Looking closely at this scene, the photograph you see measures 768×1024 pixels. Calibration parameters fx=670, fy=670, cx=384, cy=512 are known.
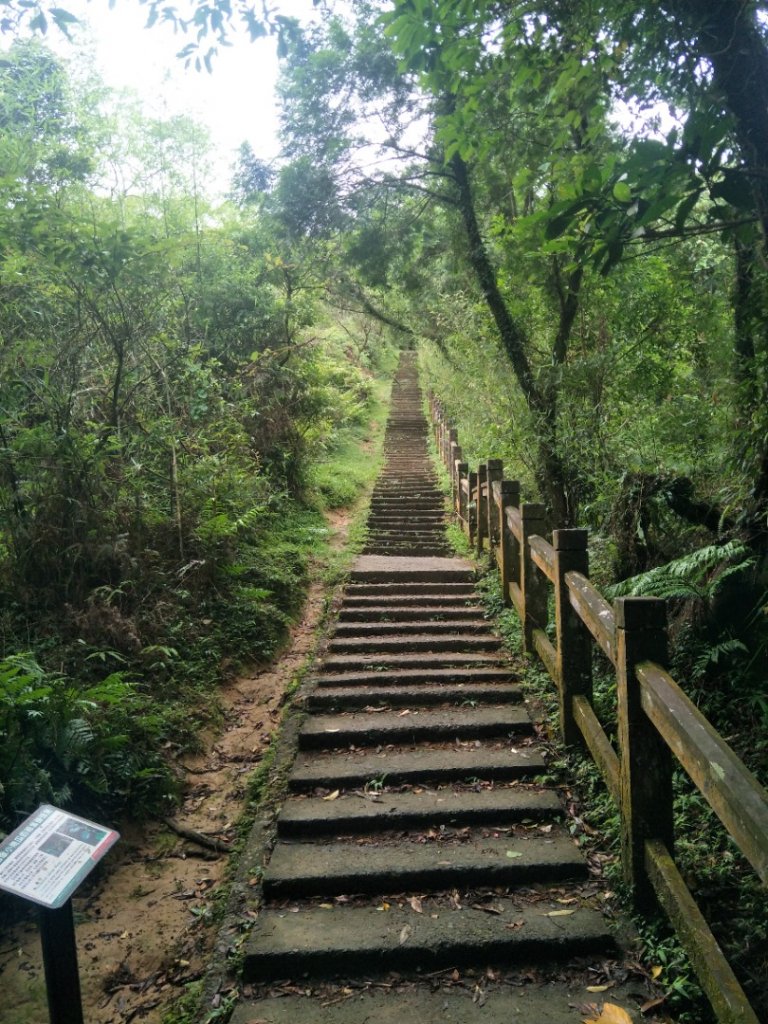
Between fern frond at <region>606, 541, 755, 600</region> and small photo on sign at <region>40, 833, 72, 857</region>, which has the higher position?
fern frond at <region>606, 541, 755, 600</region>

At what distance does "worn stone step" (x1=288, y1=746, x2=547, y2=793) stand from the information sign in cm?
242

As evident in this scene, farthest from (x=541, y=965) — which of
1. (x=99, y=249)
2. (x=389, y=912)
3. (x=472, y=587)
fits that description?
(x=99, y=249)

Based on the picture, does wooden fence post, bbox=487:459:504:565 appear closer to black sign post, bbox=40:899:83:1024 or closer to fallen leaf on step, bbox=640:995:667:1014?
fallen leaf on step, bbox=640:995:667:1014

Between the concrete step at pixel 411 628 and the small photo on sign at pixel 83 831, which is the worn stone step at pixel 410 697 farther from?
the small photo on sign at pixel 83 831

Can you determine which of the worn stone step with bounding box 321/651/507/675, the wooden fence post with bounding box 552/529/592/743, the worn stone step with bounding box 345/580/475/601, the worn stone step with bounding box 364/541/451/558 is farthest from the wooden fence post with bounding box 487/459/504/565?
the wooden fence post with bounding box 552/529/592/743

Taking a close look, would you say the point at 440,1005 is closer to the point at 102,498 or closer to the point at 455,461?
the point at 102,498

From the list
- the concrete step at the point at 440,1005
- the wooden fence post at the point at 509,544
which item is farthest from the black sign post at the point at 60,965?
the wooden fence post at the point at 509,544

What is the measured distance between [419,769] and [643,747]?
182 centimetres

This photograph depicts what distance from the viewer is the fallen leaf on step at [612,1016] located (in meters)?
2.54

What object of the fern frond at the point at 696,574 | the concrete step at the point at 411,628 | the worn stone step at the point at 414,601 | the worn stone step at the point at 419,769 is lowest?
the worn stone step at the point at 419,769

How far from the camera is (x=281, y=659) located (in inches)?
271

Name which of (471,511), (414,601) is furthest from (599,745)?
→ (471,511)

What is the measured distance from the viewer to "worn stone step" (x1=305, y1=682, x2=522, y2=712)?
18.0 ft

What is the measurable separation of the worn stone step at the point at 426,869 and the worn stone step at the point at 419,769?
0.69 m
